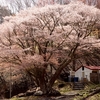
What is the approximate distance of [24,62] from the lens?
506 inches

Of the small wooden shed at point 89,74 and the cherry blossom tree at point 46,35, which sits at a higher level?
the cherry blossom tree at point 46,35

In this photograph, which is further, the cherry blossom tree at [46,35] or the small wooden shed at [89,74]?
the small wooden shed at [89,74]

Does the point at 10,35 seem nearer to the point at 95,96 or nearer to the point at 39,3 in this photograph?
the point at 95,96

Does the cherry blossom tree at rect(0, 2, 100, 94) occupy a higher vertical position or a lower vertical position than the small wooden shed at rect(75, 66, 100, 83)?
higher

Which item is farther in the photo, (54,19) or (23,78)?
(23,78)

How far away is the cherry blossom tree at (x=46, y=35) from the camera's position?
12.8m

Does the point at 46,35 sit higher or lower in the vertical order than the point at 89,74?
higher

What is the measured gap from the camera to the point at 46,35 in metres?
13.0

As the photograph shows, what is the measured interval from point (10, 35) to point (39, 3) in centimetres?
1224

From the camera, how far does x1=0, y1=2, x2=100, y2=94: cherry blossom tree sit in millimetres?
12830

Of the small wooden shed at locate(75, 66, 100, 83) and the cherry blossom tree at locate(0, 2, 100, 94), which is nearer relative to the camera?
the cherry blossom tree at locate(0, 2, 100, 94)

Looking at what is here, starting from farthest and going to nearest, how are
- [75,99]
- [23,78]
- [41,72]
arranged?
[23,78], [41,72], [75,99]

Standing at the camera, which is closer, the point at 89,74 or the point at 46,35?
the point at 46,35

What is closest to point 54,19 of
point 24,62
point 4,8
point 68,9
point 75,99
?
point 68,9
